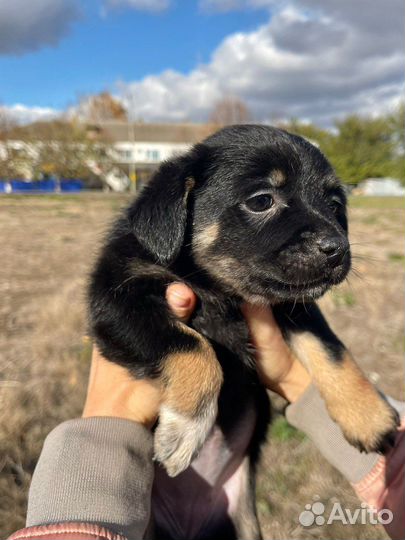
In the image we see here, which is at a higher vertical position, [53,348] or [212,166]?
[212,166]

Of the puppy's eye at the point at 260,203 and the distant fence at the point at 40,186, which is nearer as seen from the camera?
the puppy's eye at the point at 260,203

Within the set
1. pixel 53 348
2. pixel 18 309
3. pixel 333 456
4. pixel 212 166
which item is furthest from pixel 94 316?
pixel 18 309

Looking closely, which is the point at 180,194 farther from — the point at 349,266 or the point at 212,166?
the point at 349,266

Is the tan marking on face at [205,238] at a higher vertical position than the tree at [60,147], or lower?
lower


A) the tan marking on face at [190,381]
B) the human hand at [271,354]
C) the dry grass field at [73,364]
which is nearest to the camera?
the tan marking on face at [190,381]

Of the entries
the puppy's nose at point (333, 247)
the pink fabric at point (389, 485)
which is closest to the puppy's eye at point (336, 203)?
the puppy's nose at point (333, 247)

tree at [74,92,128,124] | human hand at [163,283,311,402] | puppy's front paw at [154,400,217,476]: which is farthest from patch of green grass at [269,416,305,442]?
tree at [74,92,128,124]

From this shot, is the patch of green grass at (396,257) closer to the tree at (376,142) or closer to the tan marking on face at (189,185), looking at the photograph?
the tan marking on face at (189,185)
